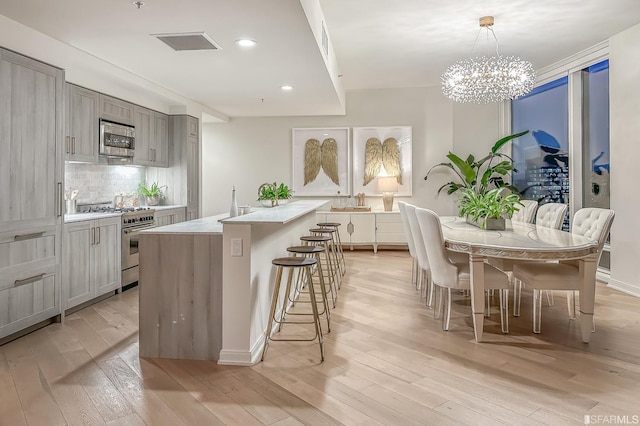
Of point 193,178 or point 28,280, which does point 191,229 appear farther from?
point 193,178

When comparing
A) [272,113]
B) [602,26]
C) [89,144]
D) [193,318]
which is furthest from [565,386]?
[272,113]

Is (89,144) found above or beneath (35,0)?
beneath

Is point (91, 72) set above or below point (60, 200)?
above

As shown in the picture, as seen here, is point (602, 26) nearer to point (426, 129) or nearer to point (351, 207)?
point (426, 129)

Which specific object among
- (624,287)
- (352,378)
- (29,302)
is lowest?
(352,378)

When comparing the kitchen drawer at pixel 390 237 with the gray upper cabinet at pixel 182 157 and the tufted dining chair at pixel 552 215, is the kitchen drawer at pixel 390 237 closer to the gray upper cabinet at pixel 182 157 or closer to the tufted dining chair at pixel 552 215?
the tufted dining chair at pixel 552 215

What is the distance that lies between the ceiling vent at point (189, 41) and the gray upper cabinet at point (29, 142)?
968mm

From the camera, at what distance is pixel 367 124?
7742 millimetres

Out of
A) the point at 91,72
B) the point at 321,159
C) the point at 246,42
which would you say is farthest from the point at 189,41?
the point at 321,159

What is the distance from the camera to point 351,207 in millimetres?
7652

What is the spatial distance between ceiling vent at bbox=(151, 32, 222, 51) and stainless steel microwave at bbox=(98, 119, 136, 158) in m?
1.45

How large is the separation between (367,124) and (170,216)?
381 cm

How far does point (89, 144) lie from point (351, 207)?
172 inches

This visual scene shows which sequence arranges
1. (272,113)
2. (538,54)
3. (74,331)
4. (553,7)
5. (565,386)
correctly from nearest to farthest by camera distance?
(565,386)
(74,331)
(553,7)
(538,54)
(272,113)
